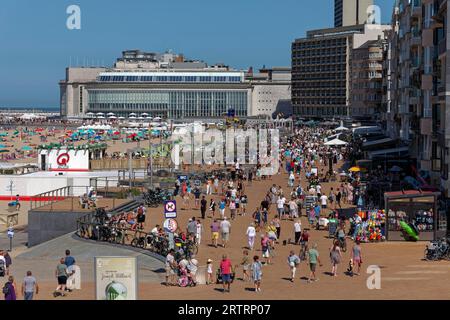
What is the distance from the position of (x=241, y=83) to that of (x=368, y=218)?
566 feet

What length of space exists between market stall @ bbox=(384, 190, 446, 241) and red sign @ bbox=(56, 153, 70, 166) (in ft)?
90.7

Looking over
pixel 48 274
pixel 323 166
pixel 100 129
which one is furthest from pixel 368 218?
pixel 100 129

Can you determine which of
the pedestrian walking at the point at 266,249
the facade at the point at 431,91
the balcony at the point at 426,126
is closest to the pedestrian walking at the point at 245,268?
the pedestrian walking at the point at 266,249

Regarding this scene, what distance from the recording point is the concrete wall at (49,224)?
28.7 metres

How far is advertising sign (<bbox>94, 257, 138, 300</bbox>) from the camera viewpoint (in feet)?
48.1

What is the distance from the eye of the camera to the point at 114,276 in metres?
14.7

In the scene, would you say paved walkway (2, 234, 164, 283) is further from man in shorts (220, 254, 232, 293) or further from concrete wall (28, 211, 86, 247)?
concrete wall (28, 211, 86, 247)

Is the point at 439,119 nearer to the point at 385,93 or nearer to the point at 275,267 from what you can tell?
the point at 275,267

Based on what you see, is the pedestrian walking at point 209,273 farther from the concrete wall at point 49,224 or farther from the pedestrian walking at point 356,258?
the concrete wall at point 49,224

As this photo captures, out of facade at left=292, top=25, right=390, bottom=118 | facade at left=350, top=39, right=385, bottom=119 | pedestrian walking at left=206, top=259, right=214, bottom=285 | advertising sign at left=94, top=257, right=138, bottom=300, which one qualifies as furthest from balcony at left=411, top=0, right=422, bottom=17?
facade at left=292, top=25, right=390, bottom=118

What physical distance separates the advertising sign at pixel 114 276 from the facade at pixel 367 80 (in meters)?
87.5

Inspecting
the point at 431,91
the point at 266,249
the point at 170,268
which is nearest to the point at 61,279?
A: the point at 170,268

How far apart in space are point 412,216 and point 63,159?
28.2 meters

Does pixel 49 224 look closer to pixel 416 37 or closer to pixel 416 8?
pixel 416 37
